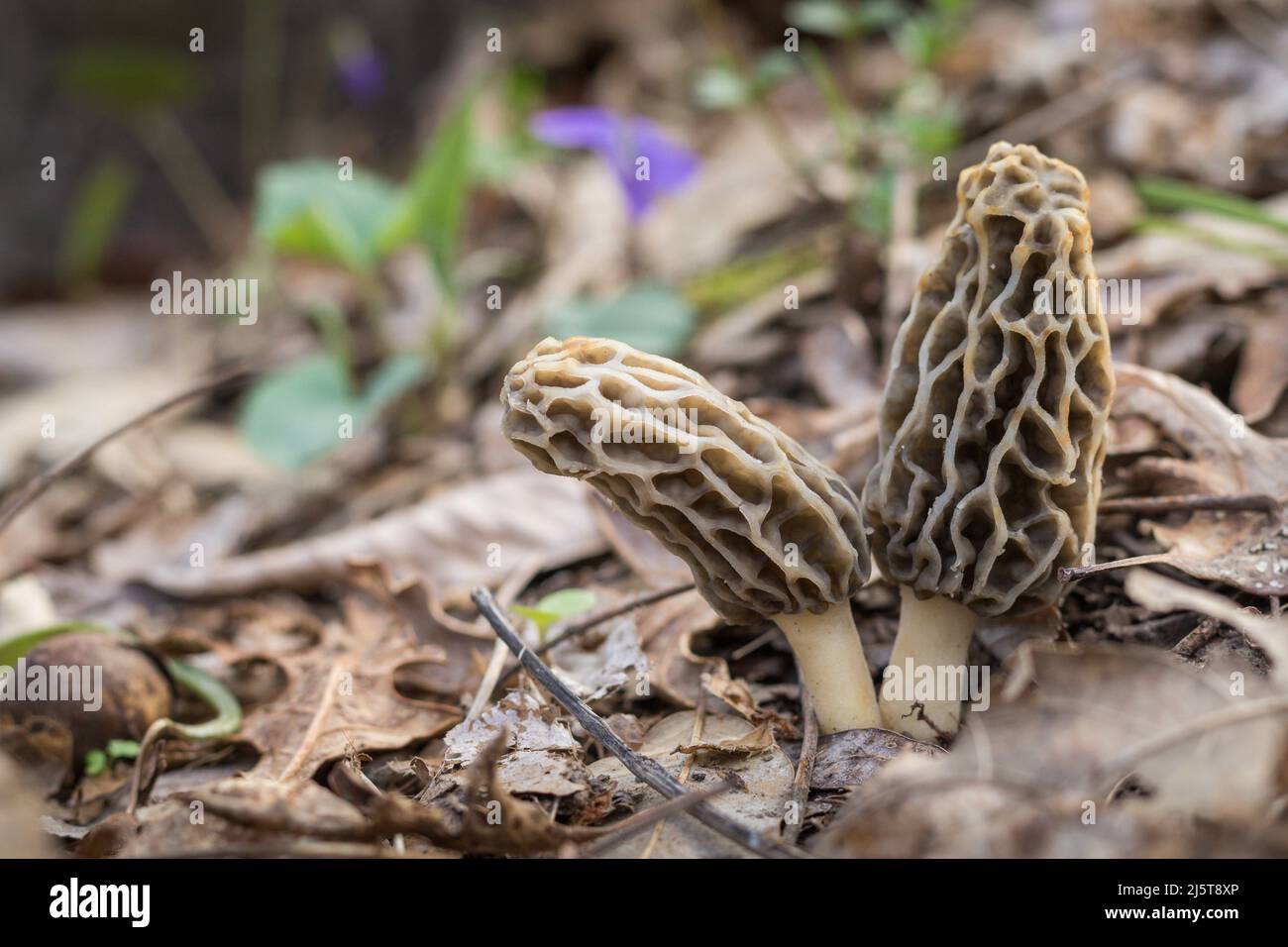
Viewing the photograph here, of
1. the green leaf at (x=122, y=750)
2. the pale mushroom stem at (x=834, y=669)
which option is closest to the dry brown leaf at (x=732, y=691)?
the pale mushroom stem at (x=834, y=669)

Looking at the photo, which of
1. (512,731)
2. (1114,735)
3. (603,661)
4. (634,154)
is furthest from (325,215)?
(1114,735)

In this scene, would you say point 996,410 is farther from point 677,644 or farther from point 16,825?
point 16,825

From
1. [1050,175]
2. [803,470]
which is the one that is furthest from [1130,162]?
[803,470]

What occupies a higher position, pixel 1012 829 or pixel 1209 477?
pixel 1209 477

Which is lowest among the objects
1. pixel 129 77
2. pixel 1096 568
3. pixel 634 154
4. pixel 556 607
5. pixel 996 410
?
pixel 556 607

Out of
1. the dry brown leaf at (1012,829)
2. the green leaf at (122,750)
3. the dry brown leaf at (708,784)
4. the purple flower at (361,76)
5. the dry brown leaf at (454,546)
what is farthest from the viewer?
the purple flower at (361,76)

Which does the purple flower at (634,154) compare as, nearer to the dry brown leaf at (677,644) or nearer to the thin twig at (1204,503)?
the dry brown leaf at (677,644)

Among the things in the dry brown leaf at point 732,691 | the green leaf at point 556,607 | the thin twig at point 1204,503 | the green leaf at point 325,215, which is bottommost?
the dry brown leaf at point 732,691
